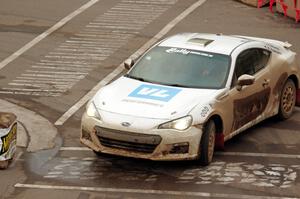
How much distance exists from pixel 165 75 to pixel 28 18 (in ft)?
33.5

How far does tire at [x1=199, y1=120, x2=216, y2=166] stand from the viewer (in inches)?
448

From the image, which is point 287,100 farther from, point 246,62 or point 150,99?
point 150,99

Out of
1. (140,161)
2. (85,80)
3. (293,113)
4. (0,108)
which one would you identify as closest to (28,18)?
(85,80)

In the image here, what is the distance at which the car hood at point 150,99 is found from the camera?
1130cm

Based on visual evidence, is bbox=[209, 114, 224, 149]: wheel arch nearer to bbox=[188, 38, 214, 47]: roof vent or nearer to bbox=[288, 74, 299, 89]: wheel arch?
bbox=[188, 38, 214, 47]: roof vent

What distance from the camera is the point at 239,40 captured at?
44.6 ft

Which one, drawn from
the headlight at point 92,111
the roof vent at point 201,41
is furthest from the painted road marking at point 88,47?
the headlight at point 92,111

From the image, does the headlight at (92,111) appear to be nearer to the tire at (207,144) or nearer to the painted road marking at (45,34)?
the tire at (207,144)

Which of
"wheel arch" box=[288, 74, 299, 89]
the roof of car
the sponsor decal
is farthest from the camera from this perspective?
"wheel arch" box=[288, 74, 299, 89]

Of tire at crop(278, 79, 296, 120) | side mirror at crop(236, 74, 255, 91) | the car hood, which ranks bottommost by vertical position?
tire at crop(278, 79, 296, 120)

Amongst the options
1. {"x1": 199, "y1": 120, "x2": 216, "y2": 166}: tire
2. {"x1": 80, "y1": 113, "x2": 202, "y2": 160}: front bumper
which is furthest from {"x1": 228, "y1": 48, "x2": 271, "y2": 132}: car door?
{"x1": 80, "y1": 113, "x2": 202, "y2": 160}: front bumper

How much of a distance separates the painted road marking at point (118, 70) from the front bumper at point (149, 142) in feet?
9.44

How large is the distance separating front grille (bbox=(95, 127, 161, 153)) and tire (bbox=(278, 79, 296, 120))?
353 centimetres

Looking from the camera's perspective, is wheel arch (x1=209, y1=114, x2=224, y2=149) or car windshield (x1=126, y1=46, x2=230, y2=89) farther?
car windshield (x1=126, y1=46, x2=230, y2=89)
